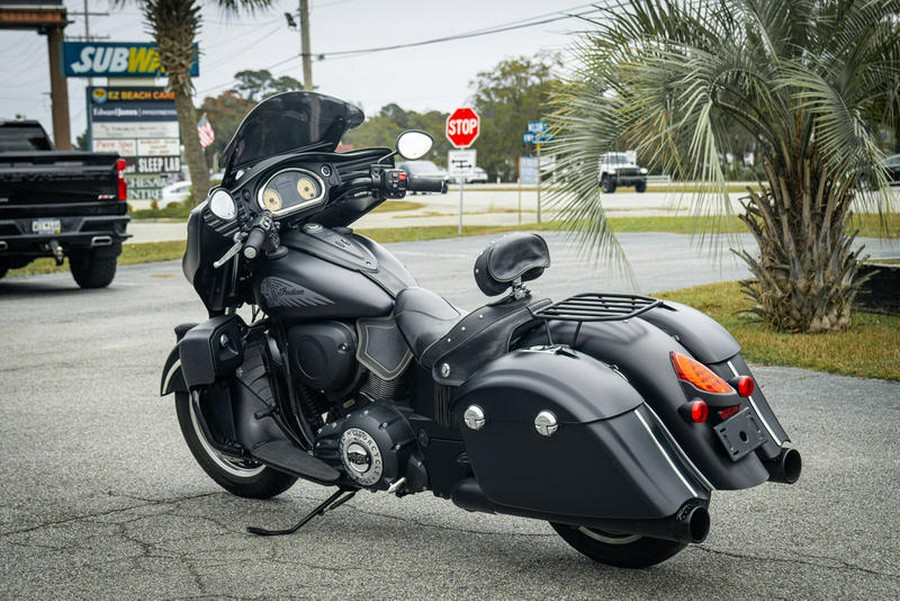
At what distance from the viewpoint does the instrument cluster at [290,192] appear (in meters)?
4.77


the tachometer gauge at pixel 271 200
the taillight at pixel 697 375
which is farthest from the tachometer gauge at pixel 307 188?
the taillight at pixel 697 375

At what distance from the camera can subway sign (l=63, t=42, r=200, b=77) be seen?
40656 mm

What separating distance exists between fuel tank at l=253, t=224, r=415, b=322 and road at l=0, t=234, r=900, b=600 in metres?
0.97

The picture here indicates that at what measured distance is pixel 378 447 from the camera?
4.38 m

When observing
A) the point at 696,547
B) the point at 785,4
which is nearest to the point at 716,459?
the point at 696,547

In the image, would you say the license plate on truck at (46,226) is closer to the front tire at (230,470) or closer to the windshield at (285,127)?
the front tire at (230,470)

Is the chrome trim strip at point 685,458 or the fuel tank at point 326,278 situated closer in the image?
the chrome trim strip at point 685,458

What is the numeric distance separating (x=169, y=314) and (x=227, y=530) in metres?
7.70

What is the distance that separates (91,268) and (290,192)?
35.7 feet

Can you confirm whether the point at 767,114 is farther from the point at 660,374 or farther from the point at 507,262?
the point at 660,374

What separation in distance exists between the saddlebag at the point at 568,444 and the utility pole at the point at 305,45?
91.2 ft

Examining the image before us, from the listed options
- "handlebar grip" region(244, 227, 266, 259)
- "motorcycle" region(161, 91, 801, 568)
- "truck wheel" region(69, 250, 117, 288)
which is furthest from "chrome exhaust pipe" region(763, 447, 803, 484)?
"truck wheel" region(69, 250, 117, 288)

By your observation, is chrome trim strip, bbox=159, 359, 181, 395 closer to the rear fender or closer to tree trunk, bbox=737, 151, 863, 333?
the rear fender

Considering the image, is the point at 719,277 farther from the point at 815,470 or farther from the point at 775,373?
the point at 815,470
